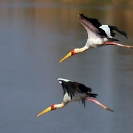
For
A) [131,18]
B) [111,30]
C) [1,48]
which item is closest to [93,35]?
[111,30]

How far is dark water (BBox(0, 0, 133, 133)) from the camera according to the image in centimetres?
851

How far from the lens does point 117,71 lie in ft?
39.5

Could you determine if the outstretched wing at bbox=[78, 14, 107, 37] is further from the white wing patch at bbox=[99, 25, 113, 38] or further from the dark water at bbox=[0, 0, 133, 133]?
the dark water at bbox=[0, 0, 133, 133]

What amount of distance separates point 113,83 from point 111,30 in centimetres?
509

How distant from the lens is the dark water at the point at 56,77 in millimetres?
8508

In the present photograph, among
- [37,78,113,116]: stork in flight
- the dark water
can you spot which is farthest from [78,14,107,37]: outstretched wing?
A: the dark water

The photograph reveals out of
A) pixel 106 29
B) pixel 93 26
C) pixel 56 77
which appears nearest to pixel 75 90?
pixel 93 26

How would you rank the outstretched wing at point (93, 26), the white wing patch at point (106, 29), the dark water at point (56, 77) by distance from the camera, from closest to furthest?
1. the outstretched wing at point (93, 26)
2. the white wing patch at point (106, 29)
3. the dark water at point (56, 77)

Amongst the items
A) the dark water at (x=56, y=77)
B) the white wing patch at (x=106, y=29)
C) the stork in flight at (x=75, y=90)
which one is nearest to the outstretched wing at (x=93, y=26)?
the white wing patch at (x=106, y=29)

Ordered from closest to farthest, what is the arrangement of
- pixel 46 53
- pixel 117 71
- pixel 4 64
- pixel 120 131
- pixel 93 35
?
pixel 93 35 → pixel 120 131 → pixel 117 71 → pixel 4 64 → pixel 46 53

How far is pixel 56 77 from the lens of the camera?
11320mm

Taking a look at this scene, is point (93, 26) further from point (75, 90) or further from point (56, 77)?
point (56, 77)

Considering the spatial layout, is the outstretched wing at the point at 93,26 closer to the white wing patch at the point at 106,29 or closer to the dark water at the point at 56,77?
the white wing patch at the point at 106,29

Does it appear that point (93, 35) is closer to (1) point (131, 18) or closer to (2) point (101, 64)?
(2) point (101, 64)
